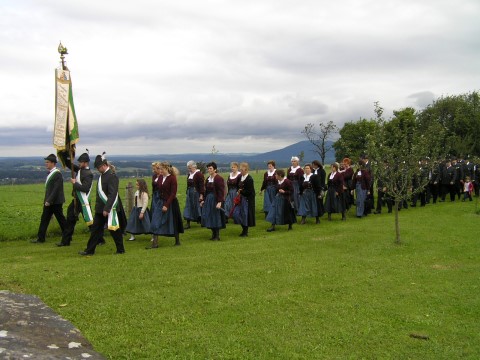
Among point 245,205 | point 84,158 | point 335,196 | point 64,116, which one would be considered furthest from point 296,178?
point 64,116

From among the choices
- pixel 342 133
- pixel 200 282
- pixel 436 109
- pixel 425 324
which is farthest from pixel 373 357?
pixel 342 133

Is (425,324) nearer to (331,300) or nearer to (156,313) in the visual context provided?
(331,300)

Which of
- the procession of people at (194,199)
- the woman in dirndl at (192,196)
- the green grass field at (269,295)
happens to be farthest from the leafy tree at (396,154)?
the woman in dirndl at (192,196)

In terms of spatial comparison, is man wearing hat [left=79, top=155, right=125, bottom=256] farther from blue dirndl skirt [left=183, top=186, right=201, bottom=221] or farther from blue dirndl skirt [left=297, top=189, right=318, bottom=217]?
blue dirndl skirt [left=297, top=189, right=318, bottom=217]

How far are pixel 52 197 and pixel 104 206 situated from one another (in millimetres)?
2644

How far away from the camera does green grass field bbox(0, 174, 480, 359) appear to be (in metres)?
5.78

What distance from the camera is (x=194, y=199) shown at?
15781 millimetres

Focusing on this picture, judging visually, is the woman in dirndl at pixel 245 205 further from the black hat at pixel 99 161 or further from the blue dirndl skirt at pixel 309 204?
the black hat at pixel 99 161

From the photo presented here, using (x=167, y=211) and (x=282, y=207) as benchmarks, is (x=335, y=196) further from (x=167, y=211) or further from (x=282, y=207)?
(x=167, y=211)

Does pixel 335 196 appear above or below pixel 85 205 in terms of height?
below

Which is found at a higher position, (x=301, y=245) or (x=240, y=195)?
(x=240, y=195)

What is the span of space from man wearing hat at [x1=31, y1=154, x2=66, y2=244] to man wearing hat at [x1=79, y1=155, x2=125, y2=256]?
7.83 feet

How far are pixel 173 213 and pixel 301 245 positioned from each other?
339 centimetres

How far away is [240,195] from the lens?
46.8ft
